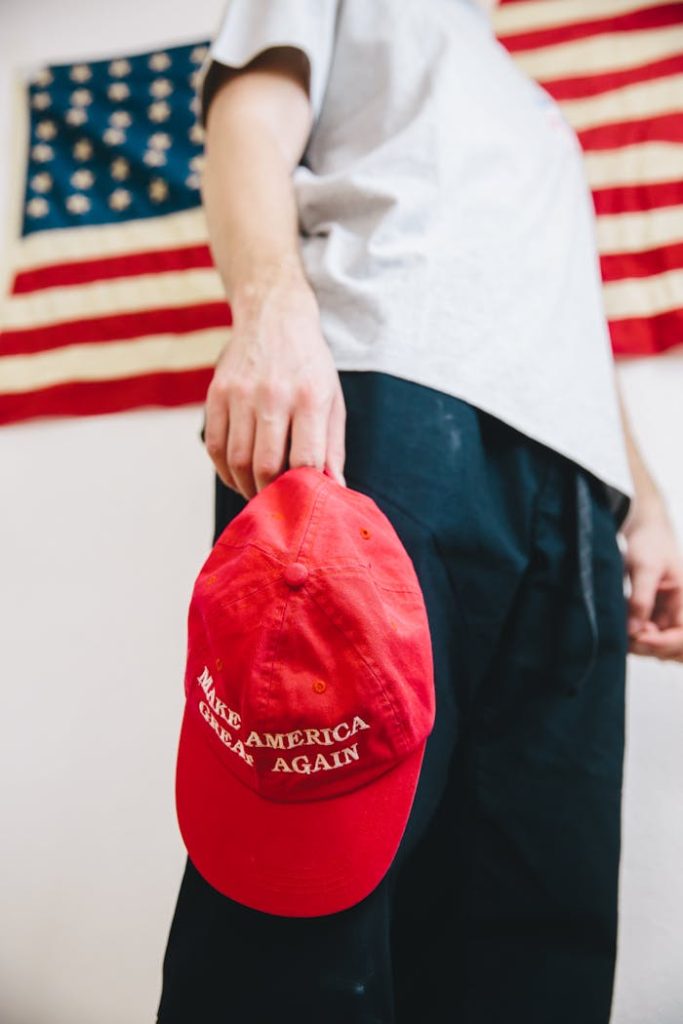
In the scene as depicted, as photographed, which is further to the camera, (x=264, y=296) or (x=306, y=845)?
(x=264, y=296)

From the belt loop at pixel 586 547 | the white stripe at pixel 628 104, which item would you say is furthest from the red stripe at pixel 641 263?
the belt loop at pixel 586 547

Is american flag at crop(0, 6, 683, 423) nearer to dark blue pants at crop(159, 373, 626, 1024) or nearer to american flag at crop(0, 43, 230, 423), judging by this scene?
american flag at crop(0, 43, 230, 423)

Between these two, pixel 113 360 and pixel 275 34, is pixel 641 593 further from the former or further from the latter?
pixel 113 360

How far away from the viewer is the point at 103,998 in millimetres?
1003

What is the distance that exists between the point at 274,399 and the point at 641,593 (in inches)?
20.2

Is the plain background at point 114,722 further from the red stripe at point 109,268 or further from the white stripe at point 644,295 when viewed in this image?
the red stripe at point 109,268

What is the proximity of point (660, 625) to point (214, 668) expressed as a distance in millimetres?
596

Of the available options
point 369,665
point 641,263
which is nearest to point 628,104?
point 641,263

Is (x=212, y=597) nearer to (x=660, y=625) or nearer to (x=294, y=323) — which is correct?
(x=294, y=323)

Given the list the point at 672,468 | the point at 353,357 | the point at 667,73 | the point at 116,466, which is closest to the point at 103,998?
the point at 116,466

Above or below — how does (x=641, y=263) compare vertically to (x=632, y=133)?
below

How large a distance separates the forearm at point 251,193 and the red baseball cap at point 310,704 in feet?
0.64

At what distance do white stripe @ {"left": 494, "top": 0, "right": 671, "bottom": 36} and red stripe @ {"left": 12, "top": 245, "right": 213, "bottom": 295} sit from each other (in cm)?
69

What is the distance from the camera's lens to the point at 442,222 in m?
0.56
